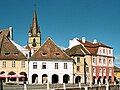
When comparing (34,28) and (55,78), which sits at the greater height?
(34,28)

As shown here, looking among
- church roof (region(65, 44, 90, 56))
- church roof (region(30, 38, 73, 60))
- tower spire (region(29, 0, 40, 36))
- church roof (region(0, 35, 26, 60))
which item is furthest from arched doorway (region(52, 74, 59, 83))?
tower spire (region(29, 0, 40, 36))

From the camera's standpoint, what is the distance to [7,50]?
65000 mm

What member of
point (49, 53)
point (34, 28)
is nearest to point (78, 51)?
point (49, 53)

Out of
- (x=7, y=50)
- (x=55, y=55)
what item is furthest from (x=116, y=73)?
(x=7, y=50)

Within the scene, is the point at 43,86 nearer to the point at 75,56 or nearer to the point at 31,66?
the point at 31,66

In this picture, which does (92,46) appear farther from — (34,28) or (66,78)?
(34,28)

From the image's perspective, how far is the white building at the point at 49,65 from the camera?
64.1 m

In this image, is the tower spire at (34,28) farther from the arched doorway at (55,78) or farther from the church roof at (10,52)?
the arched doorway at (55,78)

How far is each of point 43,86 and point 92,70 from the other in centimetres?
3450

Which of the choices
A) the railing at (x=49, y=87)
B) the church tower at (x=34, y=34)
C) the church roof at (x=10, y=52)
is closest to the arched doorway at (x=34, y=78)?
the church roof at (x=10, y=52)

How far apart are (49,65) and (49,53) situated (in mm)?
2539

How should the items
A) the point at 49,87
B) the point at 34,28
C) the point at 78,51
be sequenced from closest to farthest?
1. the point at 49,87
2. the point at 78,51
3. the point at 34,28

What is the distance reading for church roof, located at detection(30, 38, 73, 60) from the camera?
6438 centimetres

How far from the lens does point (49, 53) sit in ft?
214
